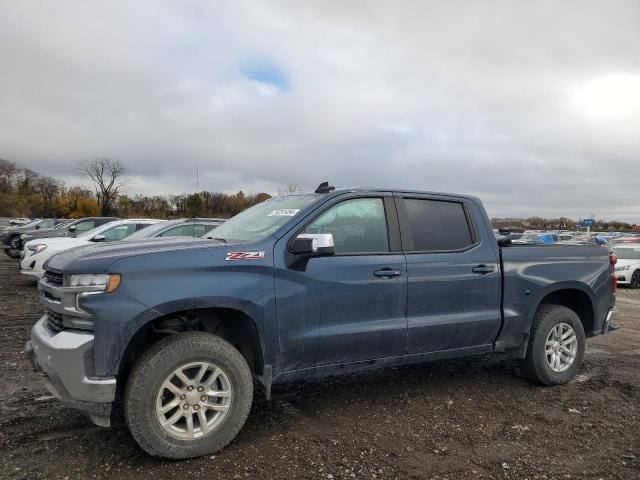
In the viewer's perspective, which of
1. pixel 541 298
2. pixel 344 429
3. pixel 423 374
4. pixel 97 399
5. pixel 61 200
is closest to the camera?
pixel 97 399

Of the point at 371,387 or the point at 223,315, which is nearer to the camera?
the point at 223,315

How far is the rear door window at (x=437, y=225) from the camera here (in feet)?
14.7

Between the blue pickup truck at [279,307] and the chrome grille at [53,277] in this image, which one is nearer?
the blue pickup truck at [279,307]

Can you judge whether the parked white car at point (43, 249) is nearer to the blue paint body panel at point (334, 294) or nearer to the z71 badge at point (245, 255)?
the blue paint body panel at point (334, 294)

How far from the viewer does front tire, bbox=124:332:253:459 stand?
10.7 feet

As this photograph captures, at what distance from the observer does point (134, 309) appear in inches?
127

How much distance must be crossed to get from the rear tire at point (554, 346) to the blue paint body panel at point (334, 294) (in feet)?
0.63

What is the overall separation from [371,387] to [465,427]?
1.17 metres

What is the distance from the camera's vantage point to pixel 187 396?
3.39 meters

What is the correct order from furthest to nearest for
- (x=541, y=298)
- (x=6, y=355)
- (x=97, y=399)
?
(x=6, y=355), (x=541, y=298), (x=97, y=399)

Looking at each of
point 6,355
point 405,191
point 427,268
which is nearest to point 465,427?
point 427,268

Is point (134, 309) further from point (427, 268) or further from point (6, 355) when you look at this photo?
point (6, 355)

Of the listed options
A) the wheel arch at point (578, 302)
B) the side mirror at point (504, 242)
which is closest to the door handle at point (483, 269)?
the side mirror at point (504, 242)

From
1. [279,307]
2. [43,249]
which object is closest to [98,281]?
[279,307]
